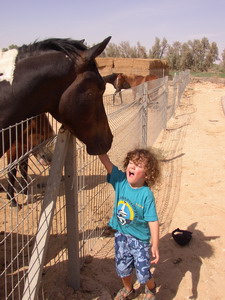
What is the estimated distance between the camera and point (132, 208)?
8.00 feet

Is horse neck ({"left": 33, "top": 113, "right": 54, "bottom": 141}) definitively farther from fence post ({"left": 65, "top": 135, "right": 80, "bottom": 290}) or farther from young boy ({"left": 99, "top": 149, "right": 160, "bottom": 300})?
young boy ({"left": 99, "top": 149, "right": 160, "bottom": 300})

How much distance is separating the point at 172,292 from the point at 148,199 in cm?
104

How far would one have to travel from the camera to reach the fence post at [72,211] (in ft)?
7.89

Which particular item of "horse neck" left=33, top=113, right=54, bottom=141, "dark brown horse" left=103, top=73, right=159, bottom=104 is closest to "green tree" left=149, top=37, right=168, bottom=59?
"dark brown horse" left=103, top=73, right=159, bottom=104

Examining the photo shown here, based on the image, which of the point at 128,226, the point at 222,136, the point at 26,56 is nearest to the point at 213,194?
the point at 128,226

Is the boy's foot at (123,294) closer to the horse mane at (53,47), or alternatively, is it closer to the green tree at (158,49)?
the horse mane at (53,47)

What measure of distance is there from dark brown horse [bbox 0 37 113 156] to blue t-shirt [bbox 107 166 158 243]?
0.51 metres

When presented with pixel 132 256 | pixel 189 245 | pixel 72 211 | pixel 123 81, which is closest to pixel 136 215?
pixel 132 256

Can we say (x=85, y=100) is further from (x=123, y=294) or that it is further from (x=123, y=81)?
(x=123, y=81)

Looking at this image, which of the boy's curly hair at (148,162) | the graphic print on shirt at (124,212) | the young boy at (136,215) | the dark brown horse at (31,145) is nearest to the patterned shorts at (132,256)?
the young boy at (136,215)

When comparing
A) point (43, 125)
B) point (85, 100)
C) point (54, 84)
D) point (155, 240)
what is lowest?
point (155, 240)

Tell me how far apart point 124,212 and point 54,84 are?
3.58 feet

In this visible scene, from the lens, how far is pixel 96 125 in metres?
2.38

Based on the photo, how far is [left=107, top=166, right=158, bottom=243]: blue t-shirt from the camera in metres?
2.38
